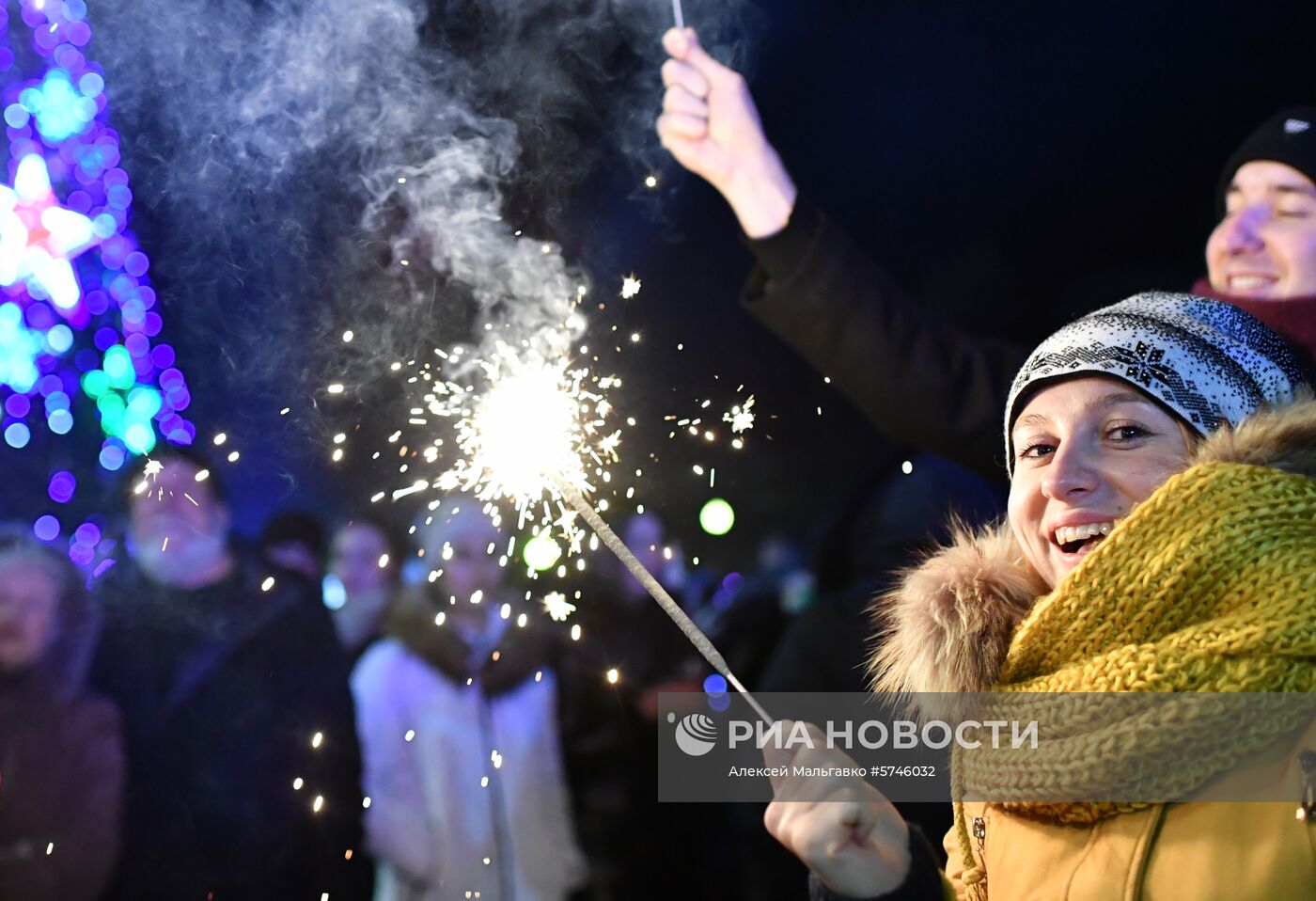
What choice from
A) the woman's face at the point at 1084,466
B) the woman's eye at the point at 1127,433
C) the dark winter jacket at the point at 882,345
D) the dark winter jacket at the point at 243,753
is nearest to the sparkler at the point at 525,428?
the dark winter jacket at the point at 882,345

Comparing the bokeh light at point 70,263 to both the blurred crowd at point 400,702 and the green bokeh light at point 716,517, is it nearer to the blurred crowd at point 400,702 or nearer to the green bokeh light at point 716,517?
the blurred crowd at point 400,702

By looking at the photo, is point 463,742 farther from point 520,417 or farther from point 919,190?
point 919,190

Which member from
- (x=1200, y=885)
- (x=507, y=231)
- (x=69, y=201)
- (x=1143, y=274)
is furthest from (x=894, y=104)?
(x=69, y=201)

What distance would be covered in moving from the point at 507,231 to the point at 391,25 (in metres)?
0.70

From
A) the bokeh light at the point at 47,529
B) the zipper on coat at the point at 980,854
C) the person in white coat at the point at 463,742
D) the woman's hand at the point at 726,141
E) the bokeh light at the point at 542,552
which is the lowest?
the bokeh light at the point at 47,529

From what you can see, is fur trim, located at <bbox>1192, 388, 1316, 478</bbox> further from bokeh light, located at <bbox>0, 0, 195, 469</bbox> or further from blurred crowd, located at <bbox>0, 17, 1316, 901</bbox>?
bokeh light, located at <bbox>0, 0, 195, 469</bbox>

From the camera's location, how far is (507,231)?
277cm

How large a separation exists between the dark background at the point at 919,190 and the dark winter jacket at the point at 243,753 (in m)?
0.82

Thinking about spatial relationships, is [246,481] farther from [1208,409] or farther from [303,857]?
[1208,409]

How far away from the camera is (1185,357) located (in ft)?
5.24

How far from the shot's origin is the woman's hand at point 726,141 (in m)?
2.53

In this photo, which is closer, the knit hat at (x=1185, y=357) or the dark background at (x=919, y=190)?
the knit hat at (x=1185, y=357)

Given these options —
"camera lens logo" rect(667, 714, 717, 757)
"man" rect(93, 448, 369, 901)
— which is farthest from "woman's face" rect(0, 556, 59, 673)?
"camera lens logo" rect(667, 714, 717, 757)

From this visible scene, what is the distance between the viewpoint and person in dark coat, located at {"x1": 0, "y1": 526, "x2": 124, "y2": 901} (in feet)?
9.42
